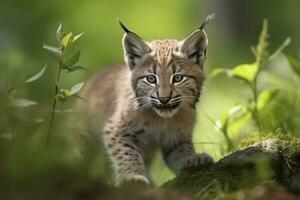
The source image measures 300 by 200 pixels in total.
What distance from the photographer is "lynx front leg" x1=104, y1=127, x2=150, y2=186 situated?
6.24 metres

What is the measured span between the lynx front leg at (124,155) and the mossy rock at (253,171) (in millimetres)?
1130

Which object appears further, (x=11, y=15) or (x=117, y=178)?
(x=11, y=15)

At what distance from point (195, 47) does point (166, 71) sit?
1.31 ft

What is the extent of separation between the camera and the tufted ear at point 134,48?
6496mm

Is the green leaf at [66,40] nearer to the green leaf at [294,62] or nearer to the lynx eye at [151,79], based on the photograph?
the lynx eye at [151,79]

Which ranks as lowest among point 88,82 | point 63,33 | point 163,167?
point 163,167

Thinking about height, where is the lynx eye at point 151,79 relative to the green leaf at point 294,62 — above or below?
below

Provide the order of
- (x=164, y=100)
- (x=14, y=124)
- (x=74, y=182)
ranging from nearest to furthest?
(x=74, y=182) < (x=14, y=124) < (x=164, y=100)

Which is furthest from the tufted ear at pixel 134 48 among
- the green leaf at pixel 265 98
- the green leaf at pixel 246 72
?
the green leaf at pixel 265 98

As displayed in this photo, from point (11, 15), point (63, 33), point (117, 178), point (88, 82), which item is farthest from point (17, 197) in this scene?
point (11, 15)

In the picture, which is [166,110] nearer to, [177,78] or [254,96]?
[177,78]

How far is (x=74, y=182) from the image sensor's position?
3.43m

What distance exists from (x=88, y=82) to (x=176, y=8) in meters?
18.8

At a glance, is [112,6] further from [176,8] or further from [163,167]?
[163,167]
